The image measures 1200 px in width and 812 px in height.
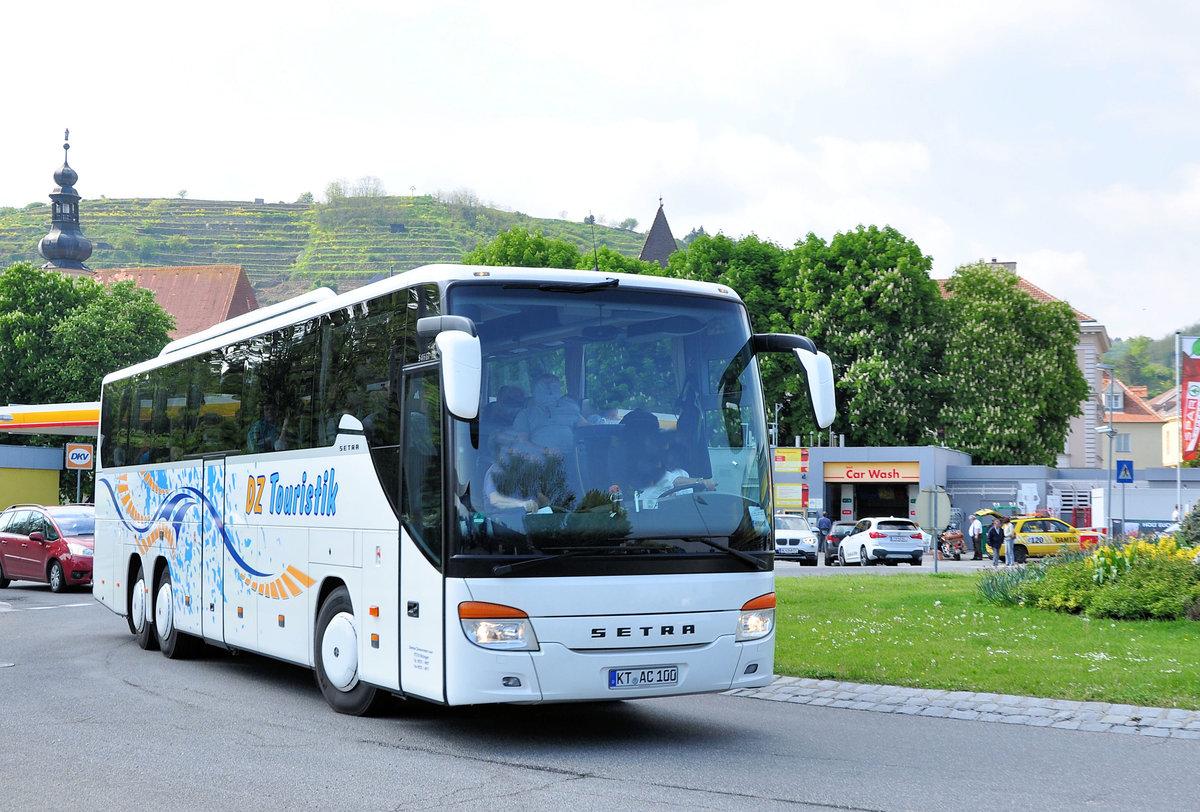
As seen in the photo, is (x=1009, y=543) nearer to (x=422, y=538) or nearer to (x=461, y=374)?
(x=422, y=538)

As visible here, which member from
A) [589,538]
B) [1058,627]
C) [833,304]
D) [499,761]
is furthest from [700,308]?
[833,304]

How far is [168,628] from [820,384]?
8.55 m

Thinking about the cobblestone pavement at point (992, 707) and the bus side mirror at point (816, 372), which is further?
the cobblestone pavement at point (992, 707)

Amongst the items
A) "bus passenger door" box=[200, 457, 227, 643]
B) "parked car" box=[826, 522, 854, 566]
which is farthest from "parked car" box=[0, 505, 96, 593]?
"parked car" box=[826, 522, 854, 566]

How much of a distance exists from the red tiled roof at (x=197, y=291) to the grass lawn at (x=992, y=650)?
109 m

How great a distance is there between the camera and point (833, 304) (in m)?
56.8

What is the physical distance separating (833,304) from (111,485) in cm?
4338

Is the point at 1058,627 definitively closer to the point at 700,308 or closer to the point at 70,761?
the point at 700,308

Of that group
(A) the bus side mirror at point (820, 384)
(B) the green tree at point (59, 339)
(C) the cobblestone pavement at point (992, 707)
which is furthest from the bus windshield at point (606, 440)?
(B) the green tree at point (59, 339)

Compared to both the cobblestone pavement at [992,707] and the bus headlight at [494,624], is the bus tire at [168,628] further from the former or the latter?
the bus headlight at [494,624]

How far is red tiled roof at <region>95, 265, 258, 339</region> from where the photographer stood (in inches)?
4769

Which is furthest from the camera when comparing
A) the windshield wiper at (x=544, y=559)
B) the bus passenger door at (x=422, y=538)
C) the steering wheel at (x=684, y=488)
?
the steering wheel at (x=684, y=488)

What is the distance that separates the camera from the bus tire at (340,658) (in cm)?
993

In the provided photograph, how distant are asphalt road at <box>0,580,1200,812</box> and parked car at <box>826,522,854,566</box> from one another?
1401 inches
